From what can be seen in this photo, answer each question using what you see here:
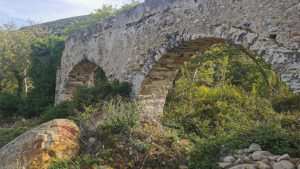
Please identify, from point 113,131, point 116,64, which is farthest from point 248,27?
point 116,64

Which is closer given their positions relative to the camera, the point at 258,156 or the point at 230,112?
the point at 258,156

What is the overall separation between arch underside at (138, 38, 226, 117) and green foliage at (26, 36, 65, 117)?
807 cm

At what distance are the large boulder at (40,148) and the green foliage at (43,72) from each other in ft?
29.7

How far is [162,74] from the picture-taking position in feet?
18.7

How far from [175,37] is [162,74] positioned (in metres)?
1.14

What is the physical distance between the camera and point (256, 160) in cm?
280

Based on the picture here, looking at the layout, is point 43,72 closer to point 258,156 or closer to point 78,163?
point 78,163

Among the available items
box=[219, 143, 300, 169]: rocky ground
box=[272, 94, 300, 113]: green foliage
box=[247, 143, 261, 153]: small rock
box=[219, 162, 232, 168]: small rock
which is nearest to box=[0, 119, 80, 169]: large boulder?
box=[219, 162, 232, 168]: small rock

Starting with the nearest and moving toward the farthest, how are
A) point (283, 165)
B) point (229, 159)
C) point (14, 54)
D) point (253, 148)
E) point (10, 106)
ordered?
point (283, 165) → point (229, 159) → point (253, 148) → point (10, 106) → point (14, 54)

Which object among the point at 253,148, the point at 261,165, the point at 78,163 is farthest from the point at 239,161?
the point at 78,163

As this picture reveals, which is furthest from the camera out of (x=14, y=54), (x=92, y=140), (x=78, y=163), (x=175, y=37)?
(x=14, y=54)

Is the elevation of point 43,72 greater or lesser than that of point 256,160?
greater

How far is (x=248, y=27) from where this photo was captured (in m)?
3.60

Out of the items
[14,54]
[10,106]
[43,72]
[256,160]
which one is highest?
[14,54]
